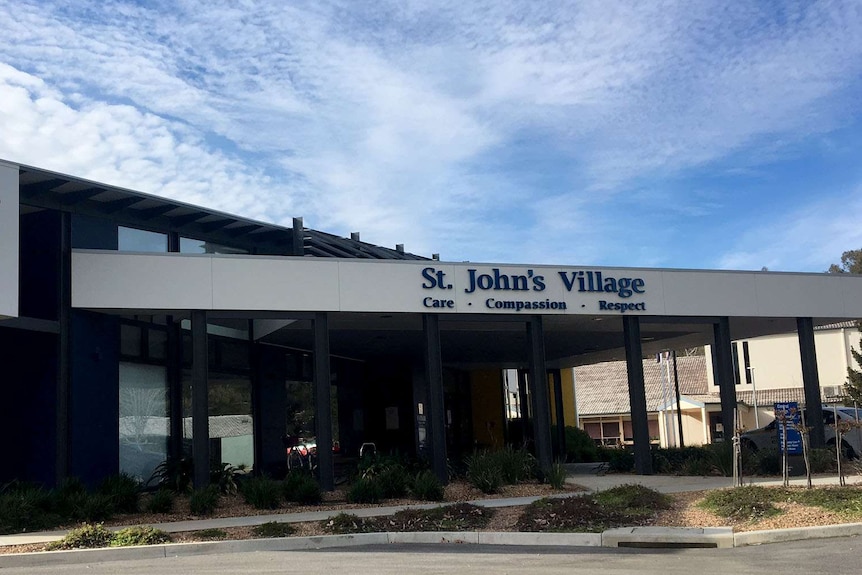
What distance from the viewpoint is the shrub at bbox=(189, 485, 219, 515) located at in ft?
53.7

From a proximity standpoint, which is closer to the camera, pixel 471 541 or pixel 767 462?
pixel 471 541

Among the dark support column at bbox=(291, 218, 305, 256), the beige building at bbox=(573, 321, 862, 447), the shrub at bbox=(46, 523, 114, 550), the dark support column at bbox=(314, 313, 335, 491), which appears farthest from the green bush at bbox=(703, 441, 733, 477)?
the beige building at bbox=(573, 321, 862, 447)

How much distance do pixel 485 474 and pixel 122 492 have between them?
690 centimetres

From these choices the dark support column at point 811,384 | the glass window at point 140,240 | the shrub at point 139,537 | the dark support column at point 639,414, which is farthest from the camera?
the dark support column at point 811,384

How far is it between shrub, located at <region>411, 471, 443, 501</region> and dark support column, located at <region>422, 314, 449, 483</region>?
4.61 feet

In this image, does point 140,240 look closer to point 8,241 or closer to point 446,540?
point 8,241

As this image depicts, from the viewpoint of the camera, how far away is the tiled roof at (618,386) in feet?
194

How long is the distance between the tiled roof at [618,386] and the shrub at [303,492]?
1665 inches

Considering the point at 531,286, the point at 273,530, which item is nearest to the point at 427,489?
the point at 273,530

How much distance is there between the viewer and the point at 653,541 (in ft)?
41.6

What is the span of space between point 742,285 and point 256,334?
12.3 m

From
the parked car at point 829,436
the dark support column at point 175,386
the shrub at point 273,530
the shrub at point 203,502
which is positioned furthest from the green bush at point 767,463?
the dark support column at point 175,386

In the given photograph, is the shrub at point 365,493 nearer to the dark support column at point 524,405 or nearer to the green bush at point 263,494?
the green bush at point 263,494

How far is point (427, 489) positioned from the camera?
58.0 ft
